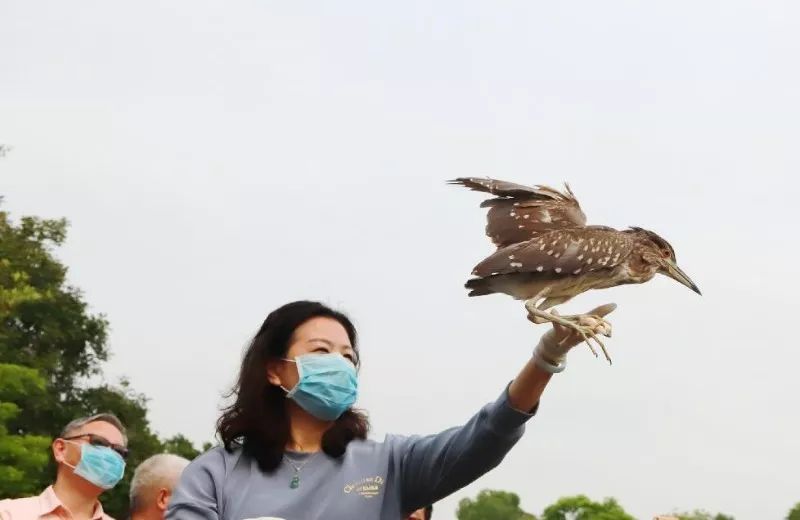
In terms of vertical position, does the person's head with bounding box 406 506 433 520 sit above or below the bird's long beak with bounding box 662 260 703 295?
below

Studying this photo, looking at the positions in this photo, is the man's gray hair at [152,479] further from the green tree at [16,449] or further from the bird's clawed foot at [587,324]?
the green tree at [16,449]

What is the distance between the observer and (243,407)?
16.2 feet

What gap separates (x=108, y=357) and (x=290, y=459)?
4315cm

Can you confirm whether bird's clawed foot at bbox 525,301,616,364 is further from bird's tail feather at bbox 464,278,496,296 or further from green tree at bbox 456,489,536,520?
green tree at bbox 456,489,536,520

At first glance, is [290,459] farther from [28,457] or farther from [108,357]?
[108,357]

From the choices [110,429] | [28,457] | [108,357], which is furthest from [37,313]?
[110,429]

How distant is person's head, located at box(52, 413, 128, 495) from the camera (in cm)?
808

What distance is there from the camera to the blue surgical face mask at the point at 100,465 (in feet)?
26.5

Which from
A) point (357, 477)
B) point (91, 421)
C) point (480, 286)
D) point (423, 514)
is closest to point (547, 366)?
point (480, 286)

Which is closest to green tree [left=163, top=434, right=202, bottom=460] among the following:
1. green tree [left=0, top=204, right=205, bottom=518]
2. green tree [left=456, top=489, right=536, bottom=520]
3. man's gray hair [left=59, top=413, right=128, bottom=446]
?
green tree [left=0, top=204, right=205, bottom=518]

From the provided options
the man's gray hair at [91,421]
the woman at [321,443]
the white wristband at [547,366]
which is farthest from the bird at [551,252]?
the man's gray hair at [91,421]

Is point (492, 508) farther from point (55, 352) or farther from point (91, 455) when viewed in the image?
point (91, 455)

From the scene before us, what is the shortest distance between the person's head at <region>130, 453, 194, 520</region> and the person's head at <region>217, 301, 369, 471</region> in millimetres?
3109

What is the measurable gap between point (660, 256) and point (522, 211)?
1.73ft
